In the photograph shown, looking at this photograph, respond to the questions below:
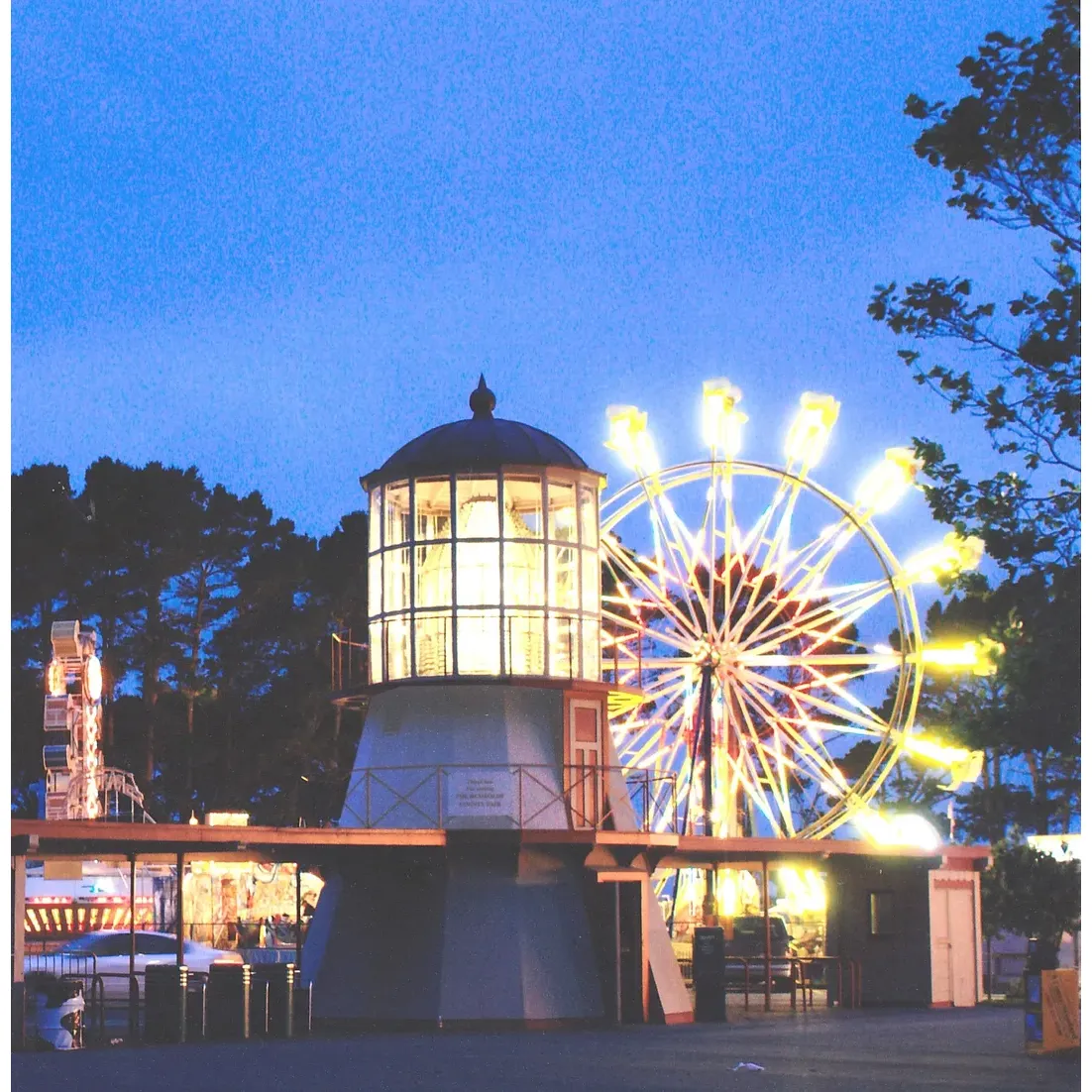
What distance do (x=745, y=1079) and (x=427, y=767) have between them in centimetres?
1091

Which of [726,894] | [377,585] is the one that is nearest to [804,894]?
[726,894]

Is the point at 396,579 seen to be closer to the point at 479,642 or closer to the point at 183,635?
the point at 479,642

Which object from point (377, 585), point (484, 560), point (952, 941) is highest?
point (484, 560)

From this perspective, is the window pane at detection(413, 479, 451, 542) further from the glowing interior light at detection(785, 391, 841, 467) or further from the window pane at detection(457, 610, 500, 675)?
the glowing interior light at detection(785, 391, 841, 467)

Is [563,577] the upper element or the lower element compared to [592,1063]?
upper

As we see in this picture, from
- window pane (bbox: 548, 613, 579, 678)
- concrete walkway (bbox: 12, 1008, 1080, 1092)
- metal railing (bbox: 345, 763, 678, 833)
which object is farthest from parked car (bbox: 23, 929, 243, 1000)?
concrete walkway (bbox: 12, 1008, 1080, 1092)

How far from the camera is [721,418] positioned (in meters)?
42.5

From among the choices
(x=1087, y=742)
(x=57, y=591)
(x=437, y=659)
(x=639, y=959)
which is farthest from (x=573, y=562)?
(x=57, y=591)

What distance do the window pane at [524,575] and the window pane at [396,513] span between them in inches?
67.0

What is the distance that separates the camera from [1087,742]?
42.7ft

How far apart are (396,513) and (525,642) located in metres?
2.87

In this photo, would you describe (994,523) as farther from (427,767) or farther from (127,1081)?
(427,767)

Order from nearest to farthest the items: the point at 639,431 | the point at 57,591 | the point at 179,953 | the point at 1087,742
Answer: the point at 1087,742 → the point at 179,953 → the point at 639,431 → the point at 57,591

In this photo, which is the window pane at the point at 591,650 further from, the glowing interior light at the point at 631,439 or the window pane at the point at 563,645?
the glowing interior light at the point at 631,439
